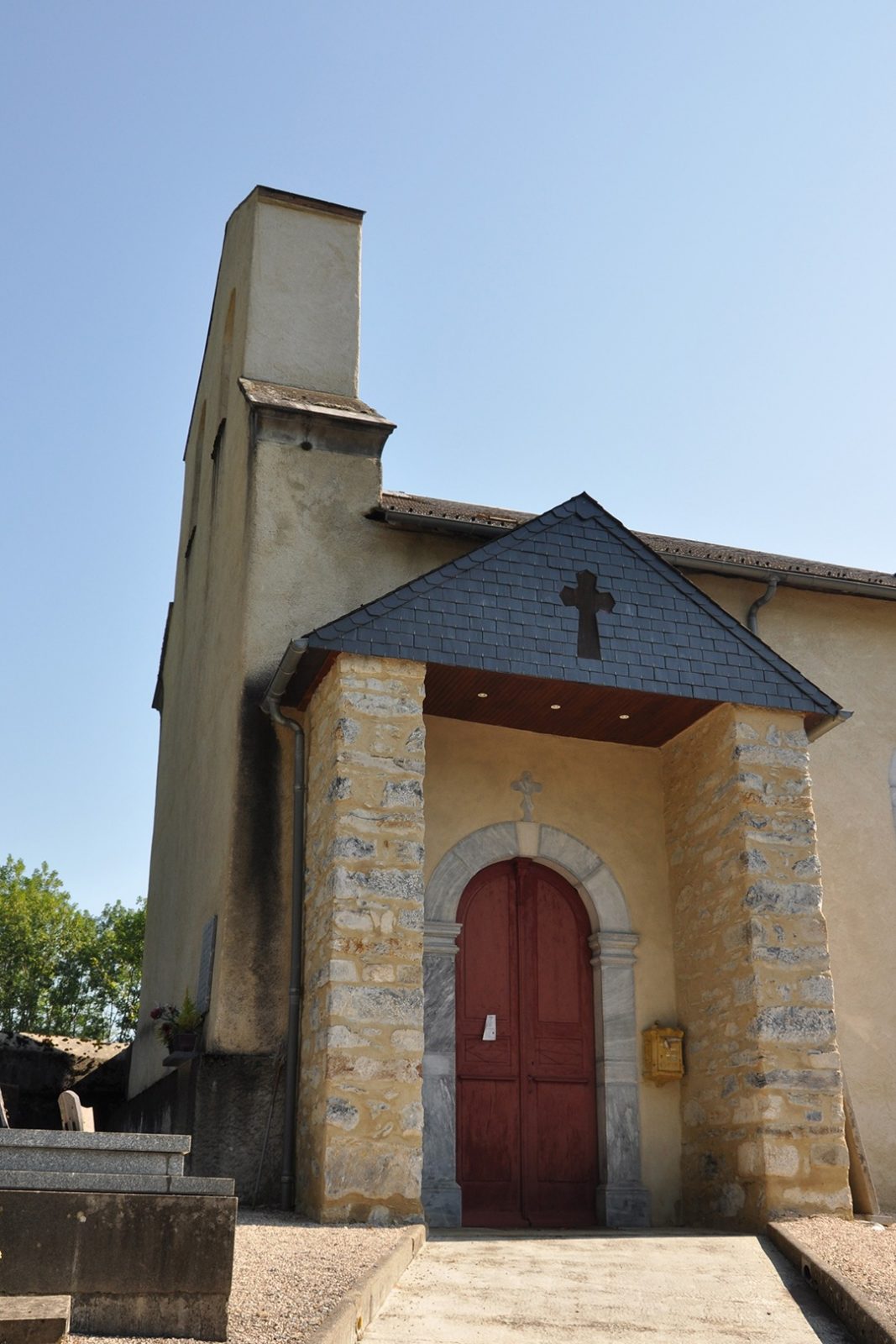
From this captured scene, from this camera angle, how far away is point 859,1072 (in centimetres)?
1012

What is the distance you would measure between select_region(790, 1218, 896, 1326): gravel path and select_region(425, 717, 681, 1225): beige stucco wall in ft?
6.57

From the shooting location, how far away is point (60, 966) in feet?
116

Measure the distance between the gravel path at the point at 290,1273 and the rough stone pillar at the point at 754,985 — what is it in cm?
268

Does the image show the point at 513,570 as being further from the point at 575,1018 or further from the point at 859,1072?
the point at 859,1072

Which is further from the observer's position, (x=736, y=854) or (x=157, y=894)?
(x=157, y=894)

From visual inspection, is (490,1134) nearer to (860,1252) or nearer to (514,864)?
(514,864)

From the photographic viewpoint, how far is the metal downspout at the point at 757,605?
1123cm

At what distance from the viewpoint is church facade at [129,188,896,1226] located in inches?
320

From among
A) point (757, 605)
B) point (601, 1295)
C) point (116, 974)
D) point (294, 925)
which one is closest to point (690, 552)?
point (757, 605)

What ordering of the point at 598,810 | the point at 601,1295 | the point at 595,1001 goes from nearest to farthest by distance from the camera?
the point at 601,1295 → the point at 595,1001 → the point at 598,810

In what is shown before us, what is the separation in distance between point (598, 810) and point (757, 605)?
8.08ft

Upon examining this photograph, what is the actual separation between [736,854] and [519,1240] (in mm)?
2973

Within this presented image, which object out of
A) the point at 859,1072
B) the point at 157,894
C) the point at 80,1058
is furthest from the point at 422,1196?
the point at 80,1058

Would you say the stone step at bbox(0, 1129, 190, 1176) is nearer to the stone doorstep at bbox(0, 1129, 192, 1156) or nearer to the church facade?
the stone doorstep at bbox(0, 1129, 192, 1156)
